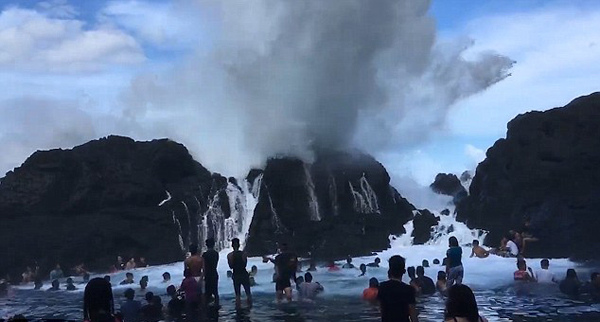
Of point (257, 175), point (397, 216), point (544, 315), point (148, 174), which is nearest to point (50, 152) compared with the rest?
point (148, 174)

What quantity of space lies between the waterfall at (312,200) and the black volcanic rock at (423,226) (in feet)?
19.3

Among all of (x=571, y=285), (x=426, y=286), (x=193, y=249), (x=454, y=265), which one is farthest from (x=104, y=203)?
(x=454, y=265)

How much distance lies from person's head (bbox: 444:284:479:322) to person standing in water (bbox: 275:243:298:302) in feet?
38.5

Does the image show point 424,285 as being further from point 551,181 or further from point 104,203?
point 104,203

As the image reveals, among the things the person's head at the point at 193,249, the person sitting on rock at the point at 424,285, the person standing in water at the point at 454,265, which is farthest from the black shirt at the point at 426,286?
the person's head at the point at 193,249

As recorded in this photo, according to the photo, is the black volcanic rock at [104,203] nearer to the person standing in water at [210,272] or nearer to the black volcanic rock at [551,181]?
the black volcanic rock at [551,181]

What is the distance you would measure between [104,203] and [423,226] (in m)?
19.9

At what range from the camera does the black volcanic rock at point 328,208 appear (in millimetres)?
40406

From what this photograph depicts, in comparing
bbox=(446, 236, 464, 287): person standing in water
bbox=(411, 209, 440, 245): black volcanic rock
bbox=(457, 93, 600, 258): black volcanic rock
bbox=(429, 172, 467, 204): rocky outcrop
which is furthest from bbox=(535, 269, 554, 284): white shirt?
bbox=(429, 172, 467, 204): rocky outcrop

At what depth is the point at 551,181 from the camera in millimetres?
40250

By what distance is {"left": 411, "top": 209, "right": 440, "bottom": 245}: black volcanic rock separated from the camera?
43191 mm

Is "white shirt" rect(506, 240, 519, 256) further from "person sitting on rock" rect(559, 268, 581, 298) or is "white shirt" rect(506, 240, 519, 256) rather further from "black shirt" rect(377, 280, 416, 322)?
"black shirt" rect(377, 280, 416, 322)

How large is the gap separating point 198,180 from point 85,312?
137 feet

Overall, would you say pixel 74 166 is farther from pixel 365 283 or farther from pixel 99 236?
pixel 365 283
